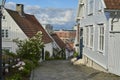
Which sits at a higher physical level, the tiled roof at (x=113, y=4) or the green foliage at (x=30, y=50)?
the tiled roof at (x=113, y=4)

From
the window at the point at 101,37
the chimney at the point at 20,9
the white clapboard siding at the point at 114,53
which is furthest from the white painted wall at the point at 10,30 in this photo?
the white clapboard siding at the point at 114,53

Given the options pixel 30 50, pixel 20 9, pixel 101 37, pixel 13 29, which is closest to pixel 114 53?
pixel 101 37

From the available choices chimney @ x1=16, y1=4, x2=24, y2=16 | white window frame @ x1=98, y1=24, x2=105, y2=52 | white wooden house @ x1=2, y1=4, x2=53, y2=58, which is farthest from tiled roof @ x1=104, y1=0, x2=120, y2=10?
chimney @ x1=16, y1=4, x2=24, y2=16

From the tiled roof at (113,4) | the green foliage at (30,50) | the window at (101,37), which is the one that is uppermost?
the tiled roof at (113,4)

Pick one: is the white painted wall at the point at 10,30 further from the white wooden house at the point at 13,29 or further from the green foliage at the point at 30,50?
the green foliage at the point at 30,50

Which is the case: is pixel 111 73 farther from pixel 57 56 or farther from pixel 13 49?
pixel 57 56

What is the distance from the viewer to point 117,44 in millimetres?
15414

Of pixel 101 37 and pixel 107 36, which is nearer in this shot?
pixel 107 36

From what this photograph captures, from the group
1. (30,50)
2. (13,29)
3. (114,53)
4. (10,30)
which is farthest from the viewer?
(10,30)

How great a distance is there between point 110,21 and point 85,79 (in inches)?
145

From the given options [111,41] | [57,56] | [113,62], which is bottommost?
[57,56]

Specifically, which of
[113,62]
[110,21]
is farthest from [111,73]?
[110,21]

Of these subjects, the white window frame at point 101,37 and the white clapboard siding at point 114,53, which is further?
the white window frame at point 101,37

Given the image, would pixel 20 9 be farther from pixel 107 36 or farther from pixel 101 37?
pixel 107 36
